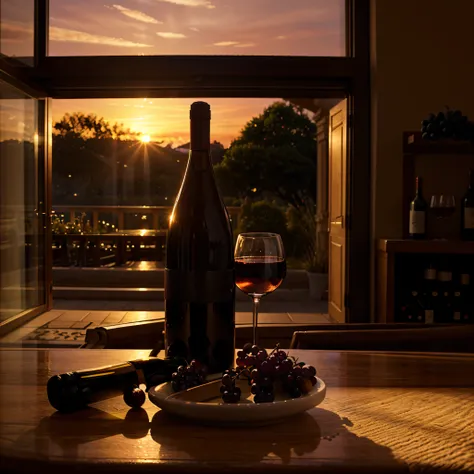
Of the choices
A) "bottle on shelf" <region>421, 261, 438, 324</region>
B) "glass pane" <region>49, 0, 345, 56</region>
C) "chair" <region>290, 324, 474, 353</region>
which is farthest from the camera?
"glass pane" <region>49, 0, 345, 56</region>

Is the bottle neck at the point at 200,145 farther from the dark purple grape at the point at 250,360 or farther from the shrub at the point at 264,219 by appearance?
the shrub at the point at 264,219

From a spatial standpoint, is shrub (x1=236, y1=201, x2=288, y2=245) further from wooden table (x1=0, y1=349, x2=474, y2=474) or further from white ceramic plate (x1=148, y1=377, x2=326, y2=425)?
white ceramic plate (x1=148, y1=377, x2=326, y2=425)

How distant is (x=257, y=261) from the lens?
0.96 meters

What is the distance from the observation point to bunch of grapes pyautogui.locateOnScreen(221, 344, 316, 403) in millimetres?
710

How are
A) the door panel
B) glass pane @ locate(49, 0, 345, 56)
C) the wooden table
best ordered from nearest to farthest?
1. the wooden table
2. the door panel
3. glass pane @ locate(49, 0, 345, 56)

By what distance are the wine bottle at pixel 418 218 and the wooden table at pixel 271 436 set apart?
11.1 feet

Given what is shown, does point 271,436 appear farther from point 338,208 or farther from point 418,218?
point 338,208

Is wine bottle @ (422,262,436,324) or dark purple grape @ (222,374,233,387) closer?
dark purple grape @ (222,374,233,387)

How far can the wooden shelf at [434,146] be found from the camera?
430 cm

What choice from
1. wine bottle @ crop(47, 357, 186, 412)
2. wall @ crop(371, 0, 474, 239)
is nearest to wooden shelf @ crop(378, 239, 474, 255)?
wall @ crop(371, 0, 474, 239)

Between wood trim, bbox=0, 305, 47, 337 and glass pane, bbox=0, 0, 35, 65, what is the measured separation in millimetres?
1884

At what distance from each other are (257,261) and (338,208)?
13.8 ft

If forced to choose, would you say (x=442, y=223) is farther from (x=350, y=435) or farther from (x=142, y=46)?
(x=350, y=435)

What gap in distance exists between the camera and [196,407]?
2.25 feet
